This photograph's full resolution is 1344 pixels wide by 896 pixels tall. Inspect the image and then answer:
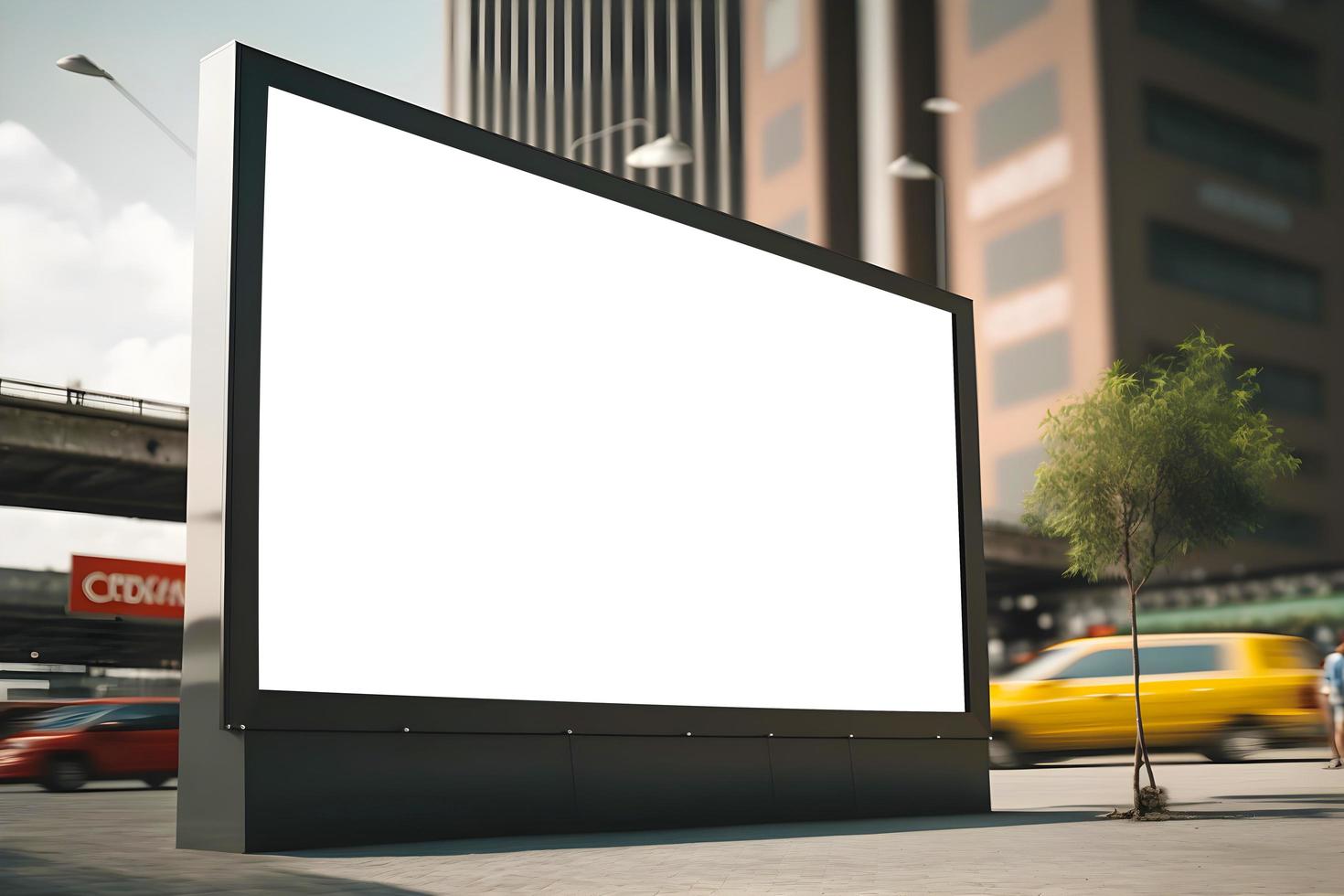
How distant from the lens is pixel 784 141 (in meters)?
71.9

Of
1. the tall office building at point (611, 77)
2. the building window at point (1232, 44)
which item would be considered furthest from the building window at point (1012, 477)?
the tall office building at point (611, 77)

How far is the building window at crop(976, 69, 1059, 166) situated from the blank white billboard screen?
46720mm

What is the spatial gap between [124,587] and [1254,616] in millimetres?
33298

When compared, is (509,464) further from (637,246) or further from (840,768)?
(840,768)

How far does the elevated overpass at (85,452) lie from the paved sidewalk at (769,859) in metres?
29.2

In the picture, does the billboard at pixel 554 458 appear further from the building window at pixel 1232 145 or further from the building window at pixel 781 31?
the building window at pixel 781 31

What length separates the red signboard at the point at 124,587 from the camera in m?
44.6

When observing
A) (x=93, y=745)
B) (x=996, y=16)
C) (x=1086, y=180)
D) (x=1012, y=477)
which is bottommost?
(x=93, y=745)

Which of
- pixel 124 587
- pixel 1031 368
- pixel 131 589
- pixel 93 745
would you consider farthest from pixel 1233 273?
pixel 93 745

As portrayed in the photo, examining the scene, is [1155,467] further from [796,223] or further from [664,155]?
[796,223]

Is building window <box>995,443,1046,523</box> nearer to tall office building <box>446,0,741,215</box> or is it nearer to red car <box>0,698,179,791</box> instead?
tall office building <box>446,0,741,215</box>

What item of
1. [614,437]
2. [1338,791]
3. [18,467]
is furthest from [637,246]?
[18,467]

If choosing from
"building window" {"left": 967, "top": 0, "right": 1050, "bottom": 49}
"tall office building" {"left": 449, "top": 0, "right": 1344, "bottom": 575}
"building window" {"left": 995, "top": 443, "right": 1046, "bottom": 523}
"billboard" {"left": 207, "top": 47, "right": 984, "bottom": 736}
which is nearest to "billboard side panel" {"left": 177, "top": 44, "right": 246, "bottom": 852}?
"billboard" {"left": 207, "top": 47, "right": 984, "bottom": 736}

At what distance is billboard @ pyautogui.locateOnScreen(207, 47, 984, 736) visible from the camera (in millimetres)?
9570
